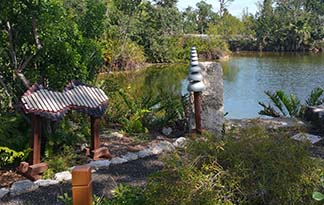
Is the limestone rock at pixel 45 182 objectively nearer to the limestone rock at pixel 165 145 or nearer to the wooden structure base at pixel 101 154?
the wooden structure base at pixel 101 154

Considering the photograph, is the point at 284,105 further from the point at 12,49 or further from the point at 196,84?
the point at 12,49

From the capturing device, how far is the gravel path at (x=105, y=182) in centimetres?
360

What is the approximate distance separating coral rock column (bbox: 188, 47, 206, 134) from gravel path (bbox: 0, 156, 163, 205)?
1241 mm

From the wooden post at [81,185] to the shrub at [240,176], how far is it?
50 cm

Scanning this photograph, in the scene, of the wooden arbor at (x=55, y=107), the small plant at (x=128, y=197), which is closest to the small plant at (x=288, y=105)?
the wooden arbor at (x=55, y=107)

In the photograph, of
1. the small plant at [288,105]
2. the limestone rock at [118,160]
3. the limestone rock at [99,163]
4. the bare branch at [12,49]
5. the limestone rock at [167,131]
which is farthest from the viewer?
the small plant at [288,105]

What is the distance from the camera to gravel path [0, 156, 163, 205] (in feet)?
11.8

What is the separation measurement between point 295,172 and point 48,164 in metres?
2.71

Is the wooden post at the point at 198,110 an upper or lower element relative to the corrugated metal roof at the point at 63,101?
lower

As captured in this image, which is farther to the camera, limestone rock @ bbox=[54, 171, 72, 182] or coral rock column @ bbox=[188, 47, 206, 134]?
coral rock column @ bbox=[188, 47, 206, 134]

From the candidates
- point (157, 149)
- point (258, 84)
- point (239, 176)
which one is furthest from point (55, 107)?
point (258, 84)

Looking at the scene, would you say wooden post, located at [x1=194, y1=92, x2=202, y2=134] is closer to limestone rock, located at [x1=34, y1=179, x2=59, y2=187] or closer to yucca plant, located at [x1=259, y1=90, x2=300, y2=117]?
limestone rock, located at [x1=34, y1=179, x2=59, y2=187]

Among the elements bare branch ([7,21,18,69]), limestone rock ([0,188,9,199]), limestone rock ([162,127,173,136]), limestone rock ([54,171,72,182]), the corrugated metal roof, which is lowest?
limestone rock ([162,127,173,136])

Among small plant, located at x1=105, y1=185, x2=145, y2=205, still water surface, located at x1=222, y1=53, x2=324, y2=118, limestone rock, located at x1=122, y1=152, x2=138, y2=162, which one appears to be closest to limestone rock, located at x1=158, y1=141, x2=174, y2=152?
limestone rock, located at x1=122, y1=152, x2=138, y2=162
